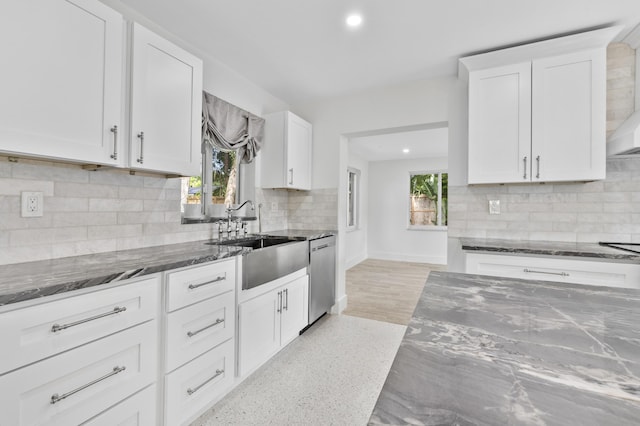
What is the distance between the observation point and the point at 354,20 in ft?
6.75

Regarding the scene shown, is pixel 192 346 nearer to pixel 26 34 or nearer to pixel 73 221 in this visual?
pixel 73 221

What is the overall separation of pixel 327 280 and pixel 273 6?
7.91ft

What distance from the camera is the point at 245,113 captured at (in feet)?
9.70

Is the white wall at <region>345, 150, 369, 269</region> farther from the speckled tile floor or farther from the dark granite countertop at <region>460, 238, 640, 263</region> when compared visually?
the dark granite countertop at <region>460, 238, 640, 263</region>

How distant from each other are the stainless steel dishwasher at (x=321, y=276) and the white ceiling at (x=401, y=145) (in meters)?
2.12

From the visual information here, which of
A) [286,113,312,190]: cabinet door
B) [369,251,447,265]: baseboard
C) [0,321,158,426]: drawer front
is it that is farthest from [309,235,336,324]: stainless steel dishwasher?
[369,251,447,265]: baseboard

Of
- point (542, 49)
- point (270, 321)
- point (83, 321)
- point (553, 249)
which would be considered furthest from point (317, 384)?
point (542, 49)

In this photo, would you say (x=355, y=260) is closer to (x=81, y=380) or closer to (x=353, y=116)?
(x=353, y=116)

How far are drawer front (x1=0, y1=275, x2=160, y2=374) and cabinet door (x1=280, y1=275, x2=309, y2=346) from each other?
118 centimetres

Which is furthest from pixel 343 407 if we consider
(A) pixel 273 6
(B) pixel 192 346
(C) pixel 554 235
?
(A) pixel 273 6

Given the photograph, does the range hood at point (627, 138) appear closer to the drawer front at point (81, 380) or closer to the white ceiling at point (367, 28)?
the white ceiling at point (367, 28)

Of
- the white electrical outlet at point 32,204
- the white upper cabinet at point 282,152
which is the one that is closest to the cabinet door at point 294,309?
the white upper cabinet at point 282,152

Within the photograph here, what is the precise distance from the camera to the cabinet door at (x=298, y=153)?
10.3 feet

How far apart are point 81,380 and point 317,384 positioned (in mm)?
1374
